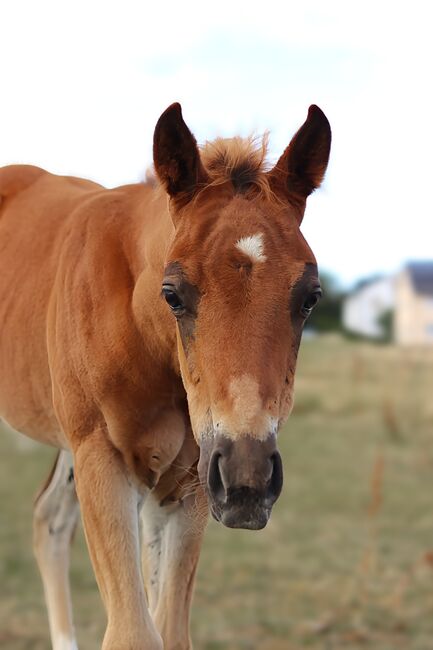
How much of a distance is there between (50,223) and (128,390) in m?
1.20

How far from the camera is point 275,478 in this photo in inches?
118

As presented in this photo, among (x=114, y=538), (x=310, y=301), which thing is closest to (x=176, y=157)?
(x=310, y=301)

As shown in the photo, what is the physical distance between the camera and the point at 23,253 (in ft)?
15.8

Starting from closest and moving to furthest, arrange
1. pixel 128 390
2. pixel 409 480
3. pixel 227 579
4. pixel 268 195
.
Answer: pixel 268 195
pixel 128 390
pixel 227 579
pixel 409 480

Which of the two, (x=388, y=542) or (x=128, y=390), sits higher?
(x=128, y=390)

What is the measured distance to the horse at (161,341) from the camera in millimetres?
3146

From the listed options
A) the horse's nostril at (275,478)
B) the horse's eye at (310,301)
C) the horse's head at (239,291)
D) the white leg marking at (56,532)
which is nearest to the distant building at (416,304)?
the white leg marking at (56,532)

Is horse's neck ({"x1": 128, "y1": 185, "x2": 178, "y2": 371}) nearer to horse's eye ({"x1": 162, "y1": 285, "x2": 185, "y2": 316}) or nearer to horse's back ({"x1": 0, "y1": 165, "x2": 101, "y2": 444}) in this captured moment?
horse's eye ({"x1": 162, "y1": 285, "x2": 185, "y2": 316})

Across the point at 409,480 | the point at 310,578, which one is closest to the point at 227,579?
the point at 310,578

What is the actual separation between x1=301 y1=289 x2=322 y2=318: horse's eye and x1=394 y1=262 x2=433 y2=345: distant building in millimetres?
66801

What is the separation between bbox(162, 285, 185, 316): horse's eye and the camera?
328 cm

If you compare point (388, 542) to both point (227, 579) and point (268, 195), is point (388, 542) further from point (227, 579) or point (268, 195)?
point (268, 195)

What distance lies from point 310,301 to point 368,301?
90639 millimetres

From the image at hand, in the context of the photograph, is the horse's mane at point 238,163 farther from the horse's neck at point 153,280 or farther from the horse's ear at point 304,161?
the horse's neck at point 153,280
